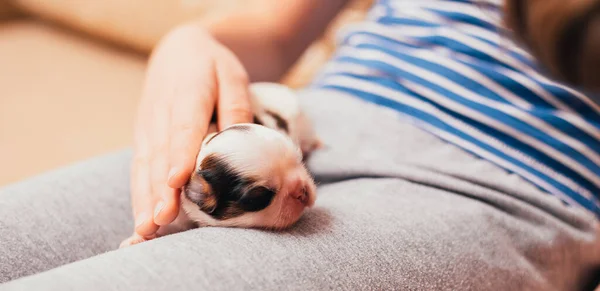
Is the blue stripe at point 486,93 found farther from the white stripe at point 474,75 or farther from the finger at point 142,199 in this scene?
the finger at point 142,199

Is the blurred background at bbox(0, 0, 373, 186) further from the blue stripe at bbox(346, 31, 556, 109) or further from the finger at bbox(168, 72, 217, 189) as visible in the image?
the blue stripe at bbox(346, 31, 556, 109)

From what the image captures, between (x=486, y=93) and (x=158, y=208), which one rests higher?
(x=486, y=93)

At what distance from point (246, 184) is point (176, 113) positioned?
0.54ft

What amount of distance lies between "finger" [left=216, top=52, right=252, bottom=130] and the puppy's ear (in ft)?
0.34

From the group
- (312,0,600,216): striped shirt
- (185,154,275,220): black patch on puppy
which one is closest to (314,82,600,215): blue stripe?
(312,0,600,216): striped shirt

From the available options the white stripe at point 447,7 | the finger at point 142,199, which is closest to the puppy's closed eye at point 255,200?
the finger at point 142,199

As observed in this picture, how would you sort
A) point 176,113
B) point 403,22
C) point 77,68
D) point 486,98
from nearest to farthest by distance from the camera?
point 176,113
point 486,98
point 403,22
point 77,68

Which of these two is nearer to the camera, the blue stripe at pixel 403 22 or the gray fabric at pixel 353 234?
the gray fabric at pixel 353 234

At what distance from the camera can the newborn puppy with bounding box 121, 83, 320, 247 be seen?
27.8 inches

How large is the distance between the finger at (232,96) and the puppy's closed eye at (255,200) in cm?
12

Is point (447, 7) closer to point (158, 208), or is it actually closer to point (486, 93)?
point (486, 93)

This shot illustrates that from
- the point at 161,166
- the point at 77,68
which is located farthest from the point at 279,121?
the point at 77,68

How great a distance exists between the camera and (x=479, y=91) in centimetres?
91

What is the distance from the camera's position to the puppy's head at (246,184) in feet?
2.32
